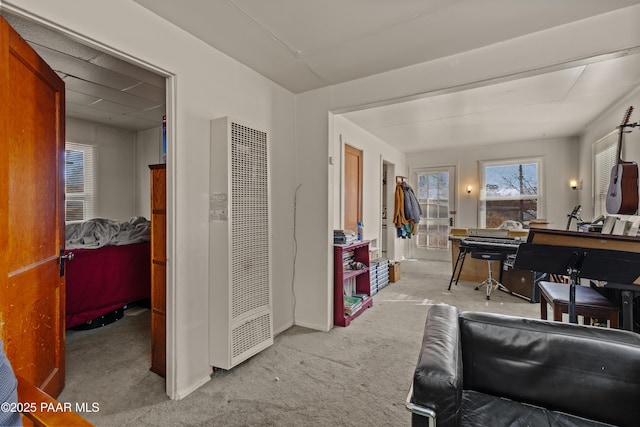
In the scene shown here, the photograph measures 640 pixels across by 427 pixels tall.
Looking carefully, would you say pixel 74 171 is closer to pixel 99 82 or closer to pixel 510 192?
pixel 99 82

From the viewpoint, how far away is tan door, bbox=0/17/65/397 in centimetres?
133

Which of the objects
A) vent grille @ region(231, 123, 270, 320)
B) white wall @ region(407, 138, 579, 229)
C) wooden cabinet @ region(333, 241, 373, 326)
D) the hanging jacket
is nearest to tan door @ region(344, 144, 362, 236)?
wooden cabinet @ region(333, 241, 373, 326)

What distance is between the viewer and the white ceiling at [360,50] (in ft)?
5.99

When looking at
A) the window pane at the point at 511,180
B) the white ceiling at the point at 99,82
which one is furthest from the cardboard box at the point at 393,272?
the white ceiling at the point at 99,82

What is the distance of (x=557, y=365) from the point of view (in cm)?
130

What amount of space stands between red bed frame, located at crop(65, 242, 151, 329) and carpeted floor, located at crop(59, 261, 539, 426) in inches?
8.6

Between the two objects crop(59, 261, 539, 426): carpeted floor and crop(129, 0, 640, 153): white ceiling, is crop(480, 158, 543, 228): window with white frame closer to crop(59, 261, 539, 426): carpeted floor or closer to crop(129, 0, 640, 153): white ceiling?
crop(129, 0, 640, 153): white ceiling

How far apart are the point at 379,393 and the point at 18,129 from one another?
2.53 m

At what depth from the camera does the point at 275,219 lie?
2932mm

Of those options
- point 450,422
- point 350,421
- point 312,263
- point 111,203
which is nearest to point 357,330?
point 312,263

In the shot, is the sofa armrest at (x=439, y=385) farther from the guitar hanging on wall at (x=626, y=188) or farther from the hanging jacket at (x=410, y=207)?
the hanging jacket at (x=410, y=207)

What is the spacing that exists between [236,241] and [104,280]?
6.35 feet

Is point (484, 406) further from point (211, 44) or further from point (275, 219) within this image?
point (211, 44)

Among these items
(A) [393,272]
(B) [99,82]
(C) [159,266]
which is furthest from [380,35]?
(A) [393,272]
